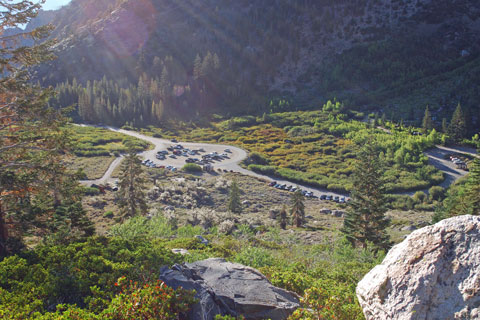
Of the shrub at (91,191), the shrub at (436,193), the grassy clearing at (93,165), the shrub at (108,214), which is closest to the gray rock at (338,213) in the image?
the shrub at (436,193)

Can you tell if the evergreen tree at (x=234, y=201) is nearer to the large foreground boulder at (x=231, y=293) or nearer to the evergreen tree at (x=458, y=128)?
the large foreground boulder at (x=231, y=293)

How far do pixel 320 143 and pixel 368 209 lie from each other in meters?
67.0

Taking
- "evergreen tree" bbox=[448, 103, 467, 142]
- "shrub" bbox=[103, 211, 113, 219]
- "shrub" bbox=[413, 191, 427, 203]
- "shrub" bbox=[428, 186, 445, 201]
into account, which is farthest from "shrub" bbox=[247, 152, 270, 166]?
"evergreen tree" bbox=[448, 103, 467, 142]

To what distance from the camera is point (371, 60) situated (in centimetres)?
15088

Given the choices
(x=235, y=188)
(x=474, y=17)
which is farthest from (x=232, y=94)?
(x=474, y=17)

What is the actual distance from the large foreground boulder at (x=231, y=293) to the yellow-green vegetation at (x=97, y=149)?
5917 cm

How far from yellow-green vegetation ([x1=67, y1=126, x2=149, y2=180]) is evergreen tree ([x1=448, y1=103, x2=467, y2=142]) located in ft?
288

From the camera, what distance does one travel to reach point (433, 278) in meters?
5.95

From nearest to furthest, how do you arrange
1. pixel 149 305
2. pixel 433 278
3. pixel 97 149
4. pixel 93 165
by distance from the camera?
pixel 433 278
pixel 149 305
pixel 93 165
pixel 97 149

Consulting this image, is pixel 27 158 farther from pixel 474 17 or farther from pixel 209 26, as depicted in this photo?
pixel 474 17

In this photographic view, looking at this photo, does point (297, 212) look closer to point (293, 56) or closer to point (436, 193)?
point (436, 193)

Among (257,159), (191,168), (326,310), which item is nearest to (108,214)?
(191,168)

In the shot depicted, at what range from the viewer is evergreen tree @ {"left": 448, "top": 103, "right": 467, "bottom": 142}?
283 ft

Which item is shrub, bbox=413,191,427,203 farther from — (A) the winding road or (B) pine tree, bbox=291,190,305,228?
(B) pine tree, bbox=291,190,305,228
